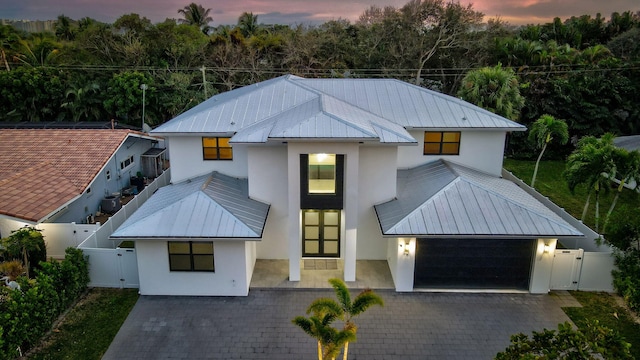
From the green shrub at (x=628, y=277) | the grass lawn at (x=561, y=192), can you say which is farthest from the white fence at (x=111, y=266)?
the grass lawn at (x=561, y=192)

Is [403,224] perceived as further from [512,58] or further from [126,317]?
[512,58]

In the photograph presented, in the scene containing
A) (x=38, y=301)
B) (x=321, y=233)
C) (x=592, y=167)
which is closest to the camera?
(x=38, y=301)

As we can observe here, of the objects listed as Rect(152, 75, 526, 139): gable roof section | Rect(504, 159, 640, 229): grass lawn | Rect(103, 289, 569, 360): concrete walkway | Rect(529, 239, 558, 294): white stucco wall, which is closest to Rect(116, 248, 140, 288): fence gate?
Rect(103, 289, 569, 360): concrete walkway

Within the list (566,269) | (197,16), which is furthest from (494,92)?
(197,16)

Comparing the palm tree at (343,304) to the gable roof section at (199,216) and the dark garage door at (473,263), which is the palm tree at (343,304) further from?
the dark garage door at (473,263)

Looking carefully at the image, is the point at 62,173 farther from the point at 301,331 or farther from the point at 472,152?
the point at 472,152
